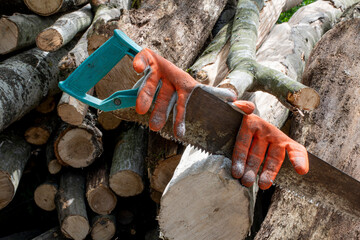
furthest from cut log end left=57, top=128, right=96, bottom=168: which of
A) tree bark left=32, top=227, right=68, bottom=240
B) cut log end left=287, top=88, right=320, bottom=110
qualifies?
cut log end left=287, top=88, right=320, bottom=110

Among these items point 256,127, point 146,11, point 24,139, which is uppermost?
point 146,11

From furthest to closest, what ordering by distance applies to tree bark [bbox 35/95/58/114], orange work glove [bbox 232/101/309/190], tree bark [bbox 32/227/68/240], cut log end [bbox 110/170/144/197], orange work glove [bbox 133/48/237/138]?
tree bark [bbox 35/95/58/114], tree bark [bbox 32/227/68/240], cut log end [bbox 110/170/144/197], orange work glove [bbox 232/101/309/190], orange work glove [bbox 133/48/237/138]

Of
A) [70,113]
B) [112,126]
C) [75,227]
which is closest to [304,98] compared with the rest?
[70,113]

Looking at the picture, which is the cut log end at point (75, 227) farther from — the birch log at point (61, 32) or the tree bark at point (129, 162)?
the birch log at point (61, 32)

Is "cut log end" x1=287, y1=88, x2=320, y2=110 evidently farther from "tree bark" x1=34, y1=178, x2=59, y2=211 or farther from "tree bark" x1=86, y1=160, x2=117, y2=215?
"tree bark" x1=34, y1=178, x2=59, y2=211

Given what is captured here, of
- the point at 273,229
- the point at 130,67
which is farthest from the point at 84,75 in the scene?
the point at 273,229

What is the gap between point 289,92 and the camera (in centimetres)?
247

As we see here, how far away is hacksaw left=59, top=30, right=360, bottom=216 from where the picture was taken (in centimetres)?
202

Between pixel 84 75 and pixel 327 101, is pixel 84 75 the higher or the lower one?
the higher one

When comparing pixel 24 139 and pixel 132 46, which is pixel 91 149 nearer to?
pixel 24 139

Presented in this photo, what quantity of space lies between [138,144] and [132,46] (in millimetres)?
2007

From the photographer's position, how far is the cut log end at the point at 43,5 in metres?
3.77

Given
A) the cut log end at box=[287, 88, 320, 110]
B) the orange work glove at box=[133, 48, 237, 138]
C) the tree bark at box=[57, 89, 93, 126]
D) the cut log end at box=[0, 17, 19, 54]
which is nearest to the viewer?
the orange work glove at box=[133, 48, 237, 138]

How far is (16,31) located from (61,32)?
2.01ft
